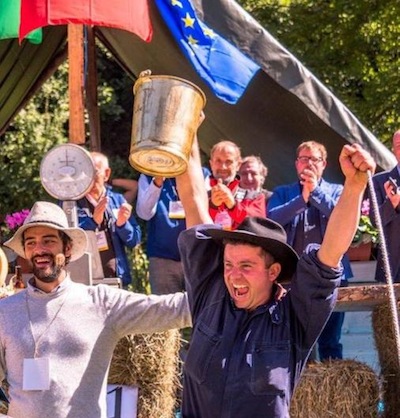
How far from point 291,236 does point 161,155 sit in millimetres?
3168

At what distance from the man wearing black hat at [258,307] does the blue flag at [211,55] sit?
4692 mm

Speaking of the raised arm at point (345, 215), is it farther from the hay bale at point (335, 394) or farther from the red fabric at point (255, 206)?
the red fabric at point (255, 206)

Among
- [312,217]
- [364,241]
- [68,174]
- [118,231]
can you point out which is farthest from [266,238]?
[364,241]

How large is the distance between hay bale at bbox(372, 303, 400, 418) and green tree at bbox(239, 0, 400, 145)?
6.79m

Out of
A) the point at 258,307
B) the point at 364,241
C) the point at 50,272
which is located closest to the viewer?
the point at 258,307

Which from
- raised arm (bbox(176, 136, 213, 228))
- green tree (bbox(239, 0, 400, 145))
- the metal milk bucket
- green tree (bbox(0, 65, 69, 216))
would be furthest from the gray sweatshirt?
green tree (bbox(0, 65, 69, 216))

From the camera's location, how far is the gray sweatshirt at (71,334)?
5.02 metres

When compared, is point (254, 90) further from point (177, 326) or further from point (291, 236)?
point (177, 326)

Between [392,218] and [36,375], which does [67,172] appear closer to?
[392,218]

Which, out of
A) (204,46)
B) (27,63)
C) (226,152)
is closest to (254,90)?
(204,46)

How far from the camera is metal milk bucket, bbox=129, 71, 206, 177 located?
4.52 m

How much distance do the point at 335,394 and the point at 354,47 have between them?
8.00m

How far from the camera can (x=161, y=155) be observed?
14.8ft

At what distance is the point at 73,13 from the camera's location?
841 cm
